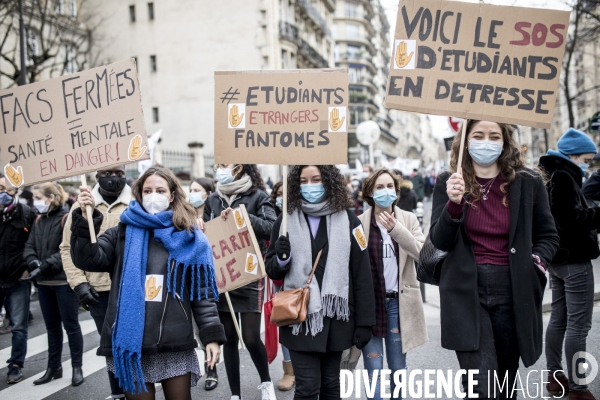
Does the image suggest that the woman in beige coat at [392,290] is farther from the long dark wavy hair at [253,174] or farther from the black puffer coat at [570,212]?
the long dark wavy hair at [253,174]

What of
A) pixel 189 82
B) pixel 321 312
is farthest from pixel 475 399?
pixel 189 82

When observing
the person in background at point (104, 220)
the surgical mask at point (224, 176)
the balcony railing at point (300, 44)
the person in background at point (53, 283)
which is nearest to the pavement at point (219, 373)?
the person in background at point (53, 283)

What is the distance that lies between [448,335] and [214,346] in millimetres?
1345

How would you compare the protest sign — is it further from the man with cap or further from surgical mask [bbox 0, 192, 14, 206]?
surgical mask [bbox 0, 192, 14, 206]

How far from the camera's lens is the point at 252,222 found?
16.9 ft

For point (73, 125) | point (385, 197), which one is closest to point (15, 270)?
point (73, 125)

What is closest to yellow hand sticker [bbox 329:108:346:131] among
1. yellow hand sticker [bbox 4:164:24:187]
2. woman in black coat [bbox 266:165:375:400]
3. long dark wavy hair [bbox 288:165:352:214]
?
long dark wavy hair [bbox 288:165:352:214]

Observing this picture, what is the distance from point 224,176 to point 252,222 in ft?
1.67

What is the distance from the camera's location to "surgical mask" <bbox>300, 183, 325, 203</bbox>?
3.97 meters

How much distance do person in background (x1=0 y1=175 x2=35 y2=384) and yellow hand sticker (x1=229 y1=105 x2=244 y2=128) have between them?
10.1 feet

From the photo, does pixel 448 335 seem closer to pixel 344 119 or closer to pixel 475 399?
pixel 475 399

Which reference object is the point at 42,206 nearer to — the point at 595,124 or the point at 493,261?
the point at 493,261

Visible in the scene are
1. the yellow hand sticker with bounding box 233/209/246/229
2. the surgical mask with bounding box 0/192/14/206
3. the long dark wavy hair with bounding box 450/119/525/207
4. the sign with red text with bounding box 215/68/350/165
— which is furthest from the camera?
the surgical mask with bounding box 0/192/14/206

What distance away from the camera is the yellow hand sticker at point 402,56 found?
12.1 ft
